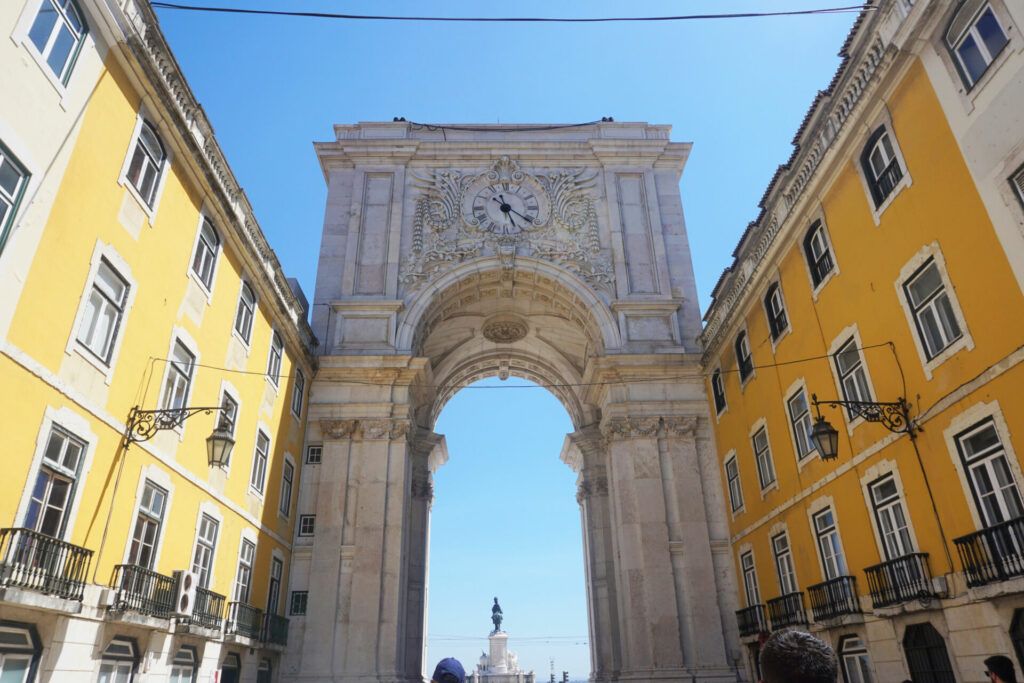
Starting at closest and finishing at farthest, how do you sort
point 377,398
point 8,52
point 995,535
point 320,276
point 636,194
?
point 8,52 < point 995,535 < point 377,398 < point 320,276 < point 636,194

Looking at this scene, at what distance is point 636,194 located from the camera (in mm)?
28906

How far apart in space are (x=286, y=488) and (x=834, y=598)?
51.1 ft

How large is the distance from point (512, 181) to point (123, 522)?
2069cm

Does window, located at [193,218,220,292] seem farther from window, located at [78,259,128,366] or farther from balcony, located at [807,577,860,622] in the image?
balcony, located at [807,577,860,622]

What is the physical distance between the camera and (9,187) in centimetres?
938

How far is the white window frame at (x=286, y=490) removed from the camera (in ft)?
69.0

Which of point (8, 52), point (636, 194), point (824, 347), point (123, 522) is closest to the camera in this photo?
point (8, 52)

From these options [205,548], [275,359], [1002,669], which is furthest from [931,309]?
[275,359]

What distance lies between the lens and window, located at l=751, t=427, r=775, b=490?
19.1 m

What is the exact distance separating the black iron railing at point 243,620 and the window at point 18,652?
20.7ft

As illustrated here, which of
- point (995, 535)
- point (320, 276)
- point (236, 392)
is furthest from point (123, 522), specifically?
point (320, 276)

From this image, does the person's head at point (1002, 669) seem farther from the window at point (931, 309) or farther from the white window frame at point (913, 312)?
the window at point (931, 309)

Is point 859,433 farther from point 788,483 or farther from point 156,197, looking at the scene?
point 156,197

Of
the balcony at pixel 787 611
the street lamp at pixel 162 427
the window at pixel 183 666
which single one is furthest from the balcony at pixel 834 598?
the window at pixel 183 666
